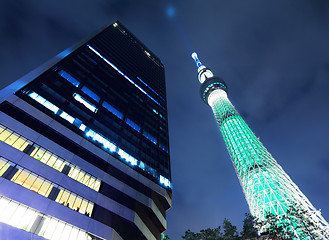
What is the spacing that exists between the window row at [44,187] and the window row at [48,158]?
78.2 inches

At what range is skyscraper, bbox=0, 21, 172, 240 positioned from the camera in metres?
19.1

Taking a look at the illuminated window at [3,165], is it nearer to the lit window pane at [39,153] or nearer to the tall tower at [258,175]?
the lit window pane at [39,153]

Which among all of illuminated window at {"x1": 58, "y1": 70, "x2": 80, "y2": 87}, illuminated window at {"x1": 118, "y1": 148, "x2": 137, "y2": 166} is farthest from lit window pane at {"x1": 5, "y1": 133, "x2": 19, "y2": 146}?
illuminated window at {"x1": 58, "y1": 70, "x2": 80, "y2": 87}

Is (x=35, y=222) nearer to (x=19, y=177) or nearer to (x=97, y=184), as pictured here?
(x=19, y=177)

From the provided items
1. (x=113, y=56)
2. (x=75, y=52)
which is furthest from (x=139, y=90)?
(x=75, y=52)

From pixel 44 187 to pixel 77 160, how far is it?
499cm

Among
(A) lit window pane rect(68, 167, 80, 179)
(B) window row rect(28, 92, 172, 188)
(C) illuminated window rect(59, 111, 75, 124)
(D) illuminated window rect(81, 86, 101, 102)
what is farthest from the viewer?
(D) illuminated window rect(81, 86, 101, 102)

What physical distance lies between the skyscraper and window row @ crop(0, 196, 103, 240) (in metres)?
0.07

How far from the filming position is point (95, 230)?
70.2ft

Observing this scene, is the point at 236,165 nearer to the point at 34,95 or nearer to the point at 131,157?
the point at 131,157

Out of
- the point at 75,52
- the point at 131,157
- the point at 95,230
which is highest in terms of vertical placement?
the point at 75,52

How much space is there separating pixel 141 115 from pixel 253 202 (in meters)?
40.7

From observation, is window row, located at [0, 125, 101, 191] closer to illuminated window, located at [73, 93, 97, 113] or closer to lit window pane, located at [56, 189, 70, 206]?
lit window pane, located at [56, 189, 70, 206]

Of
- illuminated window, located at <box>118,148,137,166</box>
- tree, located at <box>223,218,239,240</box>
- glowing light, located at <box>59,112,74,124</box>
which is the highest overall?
glowing light, located at <box>59,112,74,124</box>
